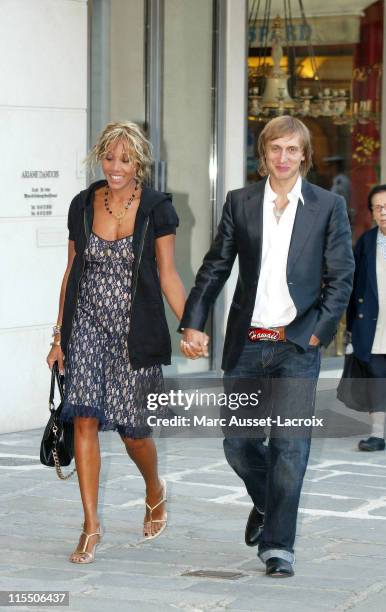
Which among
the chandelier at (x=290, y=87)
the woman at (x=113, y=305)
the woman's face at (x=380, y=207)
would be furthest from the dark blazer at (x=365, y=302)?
the woman at (x=113, y=305)

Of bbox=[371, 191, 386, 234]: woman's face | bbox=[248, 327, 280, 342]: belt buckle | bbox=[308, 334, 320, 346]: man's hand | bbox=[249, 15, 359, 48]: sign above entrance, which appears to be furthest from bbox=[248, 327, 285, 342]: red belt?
bbox=[249, 15, 359, 48]: sign above entrance

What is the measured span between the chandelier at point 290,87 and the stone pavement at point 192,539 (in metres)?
3.83

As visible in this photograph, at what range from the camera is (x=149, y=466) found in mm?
6750

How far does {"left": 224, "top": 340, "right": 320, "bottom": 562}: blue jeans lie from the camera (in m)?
5.95

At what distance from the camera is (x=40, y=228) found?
1023cm

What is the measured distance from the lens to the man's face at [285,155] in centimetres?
603

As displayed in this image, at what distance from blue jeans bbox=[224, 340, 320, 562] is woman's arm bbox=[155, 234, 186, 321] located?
57 centimetres

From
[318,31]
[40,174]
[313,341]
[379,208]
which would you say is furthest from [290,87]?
[313,341]

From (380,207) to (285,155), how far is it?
11.4ft

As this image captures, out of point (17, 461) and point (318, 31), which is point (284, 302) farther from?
point (318, 31)

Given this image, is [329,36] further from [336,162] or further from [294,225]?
[294,225]

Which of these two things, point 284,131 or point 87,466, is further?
point 87,466

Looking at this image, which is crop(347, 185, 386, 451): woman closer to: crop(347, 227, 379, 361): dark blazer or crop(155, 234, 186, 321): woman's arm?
crop(347, 227, 379, 361): dark blazer

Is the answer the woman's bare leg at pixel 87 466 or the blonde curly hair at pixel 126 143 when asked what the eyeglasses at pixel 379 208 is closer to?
the blonde curly hair at pixel 126 143
